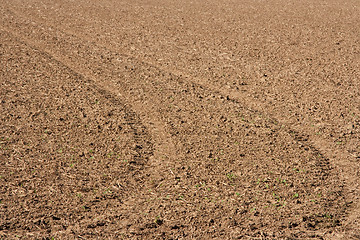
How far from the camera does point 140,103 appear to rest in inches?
245

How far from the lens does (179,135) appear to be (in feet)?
17.4

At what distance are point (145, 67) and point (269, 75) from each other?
2413 millimetres

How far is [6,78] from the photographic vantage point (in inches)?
276

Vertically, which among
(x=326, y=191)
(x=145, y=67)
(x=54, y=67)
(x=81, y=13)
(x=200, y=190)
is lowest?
(x=81, y=13)

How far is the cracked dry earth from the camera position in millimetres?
3865

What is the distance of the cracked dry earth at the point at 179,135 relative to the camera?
387 cm

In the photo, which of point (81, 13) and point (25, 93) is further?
point (81, 13)

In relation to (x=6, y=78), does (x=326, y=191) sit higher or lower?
higher

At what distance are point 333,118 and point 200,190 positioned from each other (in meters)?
2.66

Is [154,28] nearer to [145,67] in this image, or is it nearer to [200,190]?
[145,67]

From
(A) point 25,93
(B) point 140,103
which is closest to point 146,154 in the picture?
(B) point 140,103

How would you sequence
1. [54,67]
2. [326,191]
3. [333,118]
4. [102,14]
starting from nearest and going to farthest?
[326,191] → [333,118] → [54,67] → [102,14]

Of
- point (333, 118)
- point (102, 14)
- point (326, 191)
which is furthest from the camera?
point (102, 14)

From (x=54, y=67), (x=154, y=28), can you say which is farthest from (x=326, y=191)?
(x=154, y=28)
